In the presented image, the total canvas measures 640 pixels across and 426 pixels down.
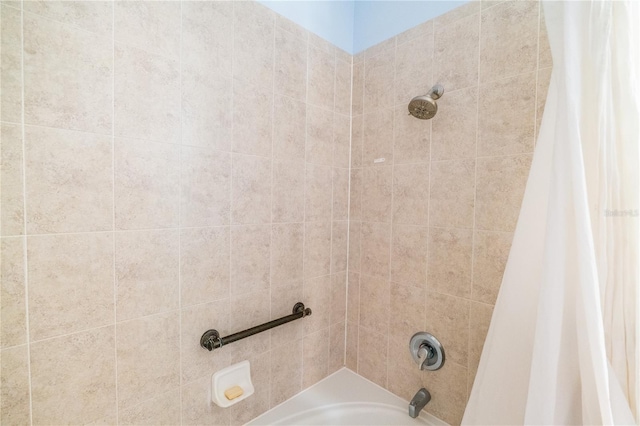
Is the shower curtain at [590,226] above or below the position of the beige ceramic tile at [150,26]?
below

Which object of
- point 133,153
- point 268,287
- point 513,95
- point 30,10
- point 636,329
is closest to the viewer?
point 636,329

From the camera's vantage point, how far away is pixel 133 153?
83 centimetres

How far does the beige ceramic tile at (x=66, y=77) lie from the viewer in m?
0.69

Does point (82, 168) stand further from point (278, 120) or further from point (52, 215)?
point (278, 120)

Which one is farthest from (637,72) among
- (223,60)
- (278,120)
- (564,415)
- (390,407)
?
(390,407)

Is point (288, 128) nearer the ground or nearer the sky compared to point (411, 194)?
nearer the sky

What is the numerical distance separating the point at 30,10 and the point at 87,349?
901 mm

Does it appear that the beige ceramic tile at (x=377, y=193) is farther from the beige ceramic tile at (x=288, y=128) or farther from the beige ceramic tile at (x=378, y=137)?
the beige ceramic tile at (x=288, y=128)

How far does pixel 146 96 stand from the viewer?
85 cm

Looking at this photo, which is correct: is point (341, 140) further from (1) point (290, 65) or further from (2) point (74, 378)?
(2) point (74, 378)

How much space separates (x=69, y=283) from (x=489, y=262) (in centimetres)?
132

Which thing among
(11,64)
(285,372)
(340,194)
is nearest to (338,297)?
(285,372)

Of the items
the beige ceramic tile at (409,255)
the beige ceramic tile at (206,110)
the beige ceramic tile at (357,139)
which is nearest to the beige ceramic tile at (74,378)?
the beige ceramic tile at (206,110)

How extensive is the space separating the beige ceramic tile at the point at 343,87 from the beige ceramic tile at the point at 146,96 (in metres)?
0.75
